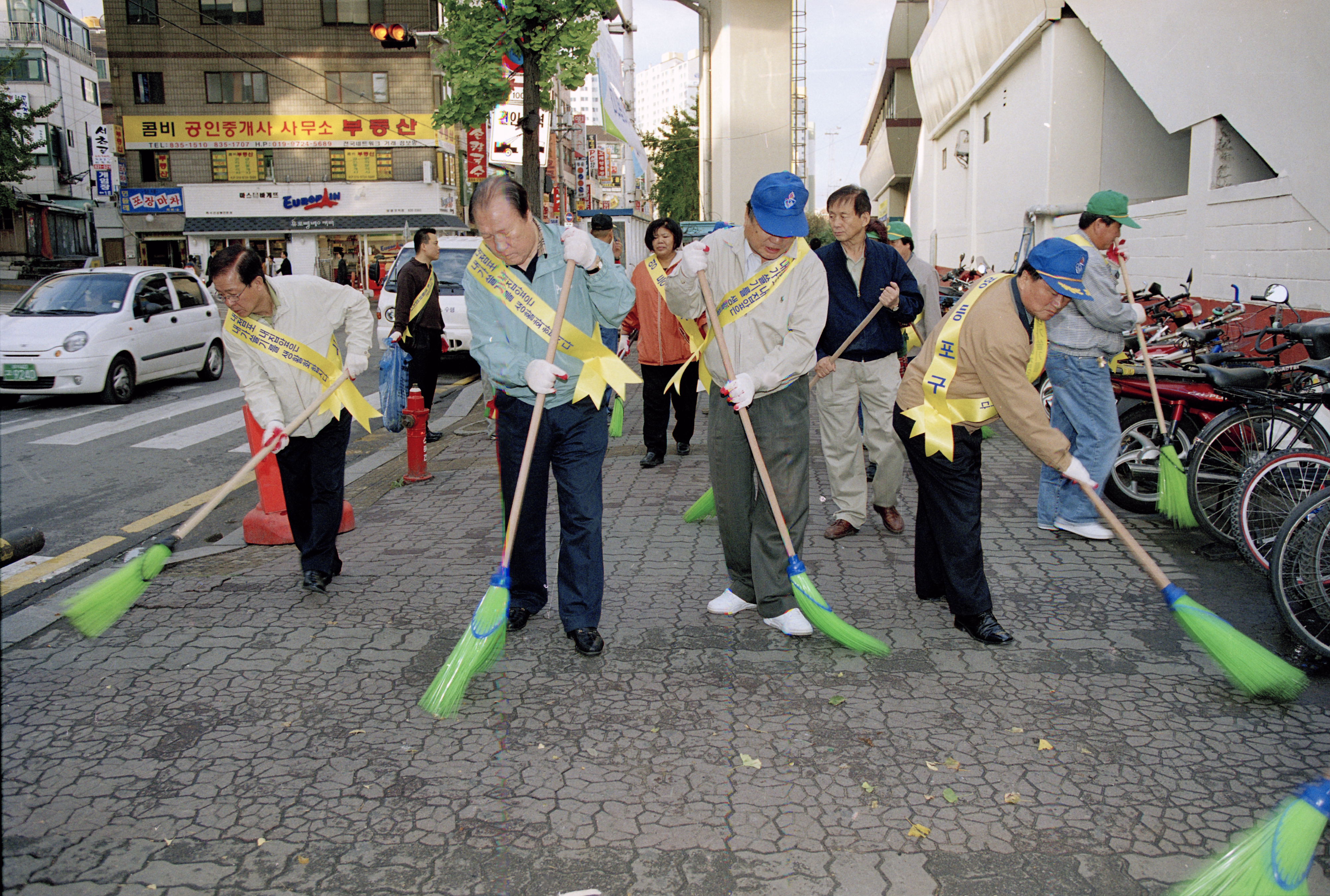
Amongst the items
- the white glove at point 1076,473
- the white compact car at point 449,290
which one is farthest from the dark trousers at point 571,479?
the white compact car at point 449,290

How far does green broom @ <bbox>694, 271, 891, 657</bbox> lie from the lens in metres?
4.06

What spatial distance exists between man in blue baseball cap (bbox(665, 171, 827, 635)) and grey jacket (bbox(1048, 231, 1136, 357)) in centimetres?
191

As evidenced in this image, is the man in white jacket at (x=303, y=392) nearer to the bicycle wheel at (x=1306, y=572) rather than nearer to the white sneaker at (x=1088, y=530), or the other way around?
the white sneaker at (x=1088, y=530)

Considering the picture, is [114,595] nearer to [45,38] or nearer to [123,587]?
[123,587]

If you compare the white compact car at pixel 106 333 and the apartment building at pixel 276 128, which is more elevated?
the apartment building at pixel 276 128

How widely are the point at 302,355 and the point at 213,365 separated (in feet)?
32.7

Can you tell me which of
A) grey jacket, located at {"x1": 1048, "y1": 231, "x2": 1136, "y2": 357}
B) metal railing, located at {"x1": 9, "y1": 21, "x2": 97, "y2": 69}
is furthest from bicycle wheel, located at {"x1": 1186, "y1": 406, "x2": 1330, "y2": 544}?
metal railing, located at {"x1": 9, "y1": 21, "x2": 97, "y2": 69}

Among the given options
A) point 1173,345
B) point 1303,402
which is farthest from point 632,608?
point 1173,345

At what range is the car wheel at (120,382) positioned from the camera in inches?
439

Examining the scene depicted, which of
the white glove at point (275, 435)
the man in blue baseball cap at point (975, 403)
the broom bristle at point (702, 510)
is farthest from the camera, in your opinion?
the broom bristle at point (702, 510)

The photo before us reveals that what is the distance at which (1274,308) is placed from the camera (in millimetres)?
6750

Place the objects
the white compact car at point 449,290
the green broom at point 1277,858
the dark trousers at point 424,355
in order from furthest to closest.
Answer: the white compact car at point 449,290, the dark trousers at point 424,355, the green broom at point 1277,858

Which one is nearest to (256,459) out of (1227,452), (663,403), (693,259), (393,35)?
(693,259)

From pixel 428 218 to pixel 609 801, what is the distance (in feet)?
128
